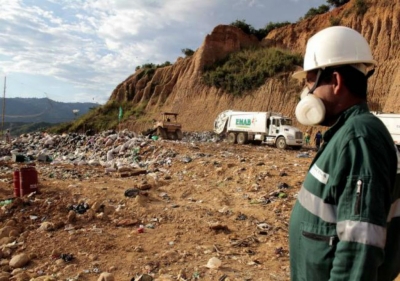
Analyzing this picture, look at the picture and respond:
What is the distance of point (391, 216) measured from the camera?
1531 millimetres

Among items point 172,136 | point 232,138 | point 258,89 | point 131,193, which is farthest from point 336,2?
point 131,193

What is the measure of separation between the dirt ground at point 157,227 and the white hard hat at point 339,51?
9.80 ft

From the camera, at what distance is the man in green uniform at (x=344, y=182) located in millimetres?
1234

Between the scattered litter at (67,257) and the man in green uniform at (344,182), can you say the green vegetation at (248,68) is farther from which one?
the man in green uniform at (344,182)

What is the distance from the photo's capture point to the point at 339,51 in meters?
1.54

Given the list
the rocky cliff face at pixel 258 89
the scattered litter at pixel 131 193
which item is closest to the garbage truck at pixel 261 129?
the rocky cliff face at pixel 258 89

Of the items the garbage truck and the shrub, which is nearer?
the garbage truck

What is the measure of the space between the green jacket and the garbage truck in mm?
16873

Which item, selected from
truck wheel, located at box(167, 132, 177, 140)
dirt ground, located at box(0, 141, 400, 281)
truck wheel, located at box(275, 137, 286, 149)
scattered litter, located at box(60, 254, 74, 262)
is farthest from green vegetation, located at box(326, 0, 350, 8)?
scattered litter, located at box(60, 254, 74, 262)

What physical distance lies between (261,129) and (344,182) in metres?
18.6

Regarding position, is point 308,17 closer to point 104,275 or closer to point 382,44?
point 382,44

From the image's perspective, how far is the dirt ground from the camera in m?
4.21

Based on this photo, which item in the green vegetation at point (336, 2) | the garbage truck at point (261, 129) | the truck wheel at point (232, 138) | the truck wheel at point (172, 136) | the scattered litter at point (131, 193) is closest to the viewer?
the scattered litter at point (131, 193)

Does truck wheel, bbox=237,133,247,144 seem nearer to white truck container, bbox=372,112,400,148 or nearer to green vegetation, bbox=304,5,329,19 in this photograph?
white truck container, bbox=372,112,400,148
